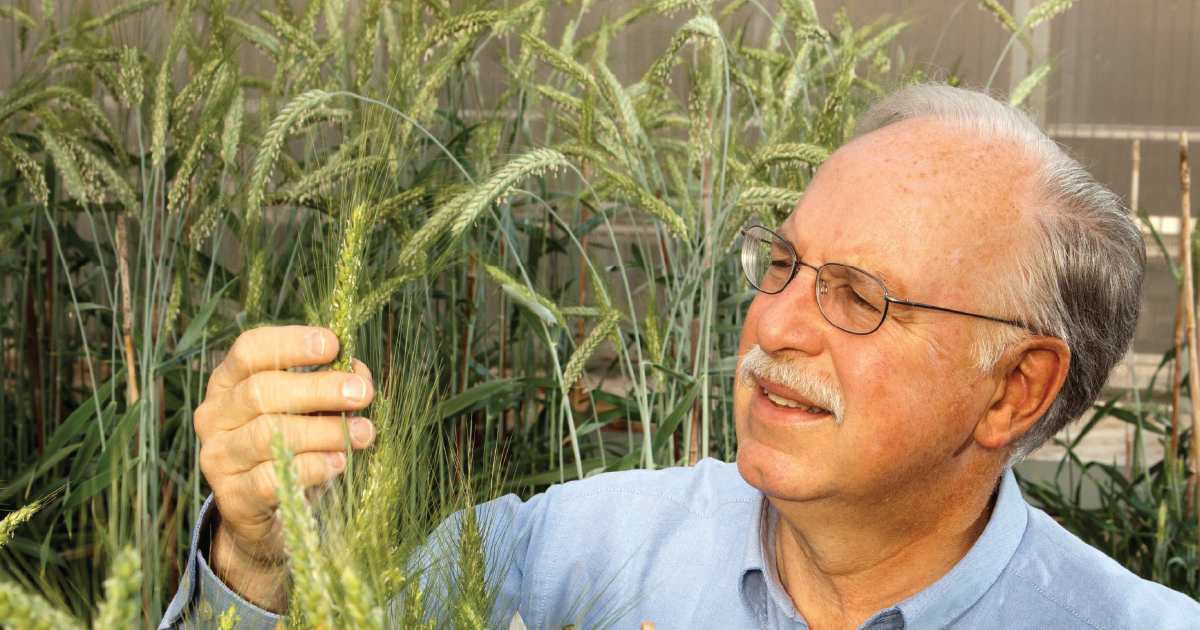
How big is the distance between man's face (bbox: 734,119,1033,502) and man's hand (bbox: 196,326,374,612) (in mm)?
497

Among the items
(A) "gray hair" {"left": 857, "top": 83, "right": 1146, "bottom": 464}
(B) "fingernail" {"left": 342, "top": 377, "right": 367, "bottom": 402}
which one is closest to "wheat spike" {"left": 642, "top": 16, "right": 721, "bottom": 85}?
(A) "gray hair" {"left": 857, "top": 83, "right": 1146, "bottom": 464}

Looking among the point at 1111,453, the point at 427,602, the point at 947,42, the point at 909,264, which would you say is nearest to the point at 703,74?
the point at 909,264

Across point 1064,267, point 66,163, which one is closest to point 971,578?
point 1064,267

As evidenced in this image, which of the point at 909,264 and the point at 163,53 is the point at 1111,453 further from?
the point at 163,53

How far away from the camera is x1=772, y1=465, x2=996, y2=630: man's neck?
1015 millimetres

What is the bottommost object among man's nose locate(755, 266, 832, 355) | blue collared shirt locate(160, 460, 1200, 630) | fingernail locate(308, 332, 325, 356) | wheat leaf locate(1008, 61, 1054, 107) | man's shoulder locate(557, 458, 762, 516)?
blue collared shirt locate(160, 460, 1200, 630)

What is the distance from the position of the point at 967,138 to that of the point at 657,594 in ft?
2.13

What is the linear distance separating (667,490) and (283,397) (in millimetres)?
684

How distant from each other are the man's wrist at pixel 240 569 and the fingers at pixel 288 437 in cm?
8

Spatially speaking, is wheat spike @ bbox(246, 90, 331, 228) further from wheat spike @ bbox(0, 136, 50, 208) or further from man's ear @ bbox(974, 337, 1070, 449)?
man's ear @ bbox(974, 337, 1070, 449)

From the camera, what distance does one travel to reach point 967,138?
104 centimetres

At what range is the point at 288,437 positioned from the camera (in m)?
0.42

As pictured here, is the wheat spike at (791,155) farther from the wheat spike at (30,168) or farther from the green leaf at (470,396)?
the wheat spike at (30,168)

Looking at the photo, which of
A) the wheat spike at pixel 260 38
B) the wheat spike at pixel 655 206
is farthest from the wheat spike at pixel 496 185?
the wheat spike at pixel 260 38
